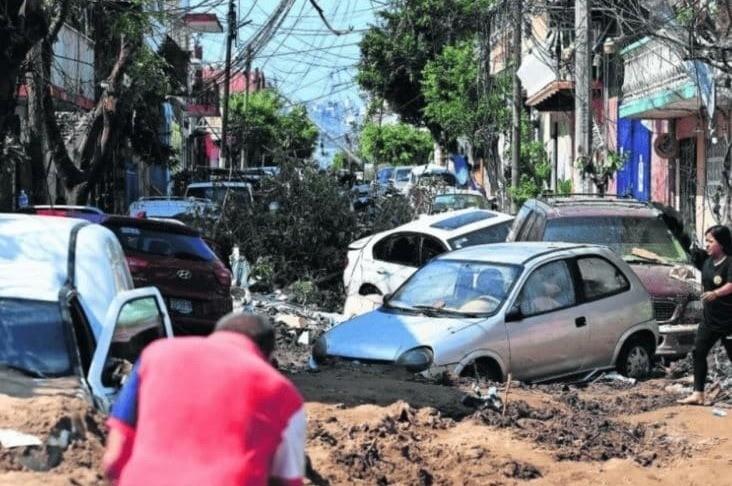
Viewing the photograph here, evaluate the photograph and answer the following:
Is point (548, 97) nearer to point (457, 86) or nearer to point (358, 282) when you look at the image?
point (457, 86)

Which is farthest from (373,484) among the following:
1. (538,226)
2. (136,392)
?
(538,226)

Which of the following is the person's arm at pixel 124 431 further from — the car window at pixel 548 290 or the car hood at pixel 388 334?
the car window at pixel 548 290

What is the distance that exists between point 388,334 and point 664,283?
13.8 ft

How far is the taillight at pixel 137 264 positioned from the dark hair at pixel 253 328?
400 inches

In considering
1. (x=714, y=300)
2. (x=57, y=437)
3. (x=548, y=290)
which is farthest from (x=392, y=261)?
(x=57, y=437)

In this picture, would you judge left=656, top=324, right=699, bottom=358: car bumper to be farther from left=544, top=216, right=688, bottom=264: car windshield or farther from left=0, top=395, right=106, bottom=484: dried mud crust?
left=0, top=395, right=106, bottom=484: dried mud crust

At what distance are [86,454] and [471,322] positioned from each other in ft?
19.6

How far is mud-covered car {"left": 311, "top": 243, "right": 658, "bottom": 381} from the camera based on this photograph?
10766 millimetres

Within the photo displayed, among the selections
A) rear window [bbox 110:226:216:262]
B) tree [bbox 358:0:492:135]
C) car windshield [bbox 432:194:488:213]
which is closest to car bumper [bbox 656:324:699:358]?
rear window [bbox 110:226:216:262]

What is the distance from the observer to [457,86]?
4150cm

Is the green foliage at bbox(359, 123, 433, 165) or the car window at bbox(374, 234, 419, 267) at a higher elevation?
the green foliage at bbox(359, 123, 433, 165)

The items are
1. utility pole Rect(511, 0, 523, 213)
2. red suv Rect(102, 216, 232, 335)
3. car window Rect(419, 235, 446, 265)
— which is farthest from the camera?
utility pole Rect(511, 0, 523, 213)

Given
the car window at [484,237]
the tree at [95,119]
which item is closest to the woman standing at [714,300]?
the car window at [484,237]

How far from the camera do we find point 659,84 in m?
22.1
